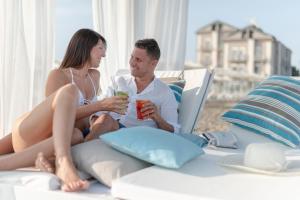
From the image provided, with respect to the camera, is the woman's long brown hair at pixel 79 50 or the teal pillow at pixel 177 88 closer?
the woman's long brown hair at pixel 79 50

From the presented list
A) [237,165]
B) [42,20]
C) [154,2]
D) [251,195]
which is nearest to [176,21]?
[154,2]

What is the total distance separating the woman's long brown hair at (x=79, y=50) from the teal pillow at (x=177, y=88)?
2.48 feet

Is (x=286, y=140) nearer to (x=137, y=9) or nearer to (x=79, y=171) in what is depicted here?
(x=79, y=171)

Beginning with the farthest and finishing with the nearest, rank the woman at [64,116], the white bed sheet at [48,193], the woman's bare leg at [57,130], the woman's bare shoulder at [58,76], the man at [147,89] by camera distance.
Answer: the man at [147,89] → the woman's bare shoulder at [58,76] → the woman at [64,116] → the woman's bare leg at [57,130] → the white bed sheet at [48,193]

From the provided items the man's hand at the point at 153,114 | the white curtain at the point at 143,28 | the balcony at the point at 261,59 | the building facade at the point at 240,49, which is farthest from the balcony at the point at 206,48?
the man's hand at the point at 153,114

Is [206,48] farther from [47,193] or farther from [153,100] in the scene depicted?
[47,193]

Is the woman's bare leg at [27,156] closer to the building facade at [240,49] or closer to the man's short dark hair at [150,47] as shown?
the man's short dark hair at [150,47]

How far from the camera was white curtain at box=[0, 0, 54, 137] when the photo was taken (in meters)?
3.05

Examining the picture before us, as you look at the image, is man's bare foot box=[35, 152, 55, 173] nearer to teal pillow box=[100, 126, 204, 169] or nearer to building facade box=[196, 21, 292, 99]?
teal pillow box=[100, 126, 204, 169]

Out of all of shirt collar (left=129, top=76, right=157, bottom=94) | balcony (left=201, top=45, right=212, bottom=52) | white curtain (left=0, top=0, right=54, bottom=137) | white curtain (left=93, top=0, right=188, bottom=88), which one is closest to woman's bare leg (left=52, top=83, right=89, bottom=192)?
shirt collar (left=129, top=76, right=157, bottom=94)

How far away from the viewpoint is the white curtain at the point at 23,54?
3051 millimetres

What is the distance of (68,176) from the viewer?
179 cm

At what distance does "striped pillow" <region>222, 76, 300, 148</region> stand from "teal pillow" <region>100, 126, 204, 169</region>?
1.08 m

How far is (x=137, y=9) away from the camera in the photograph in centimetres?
423
